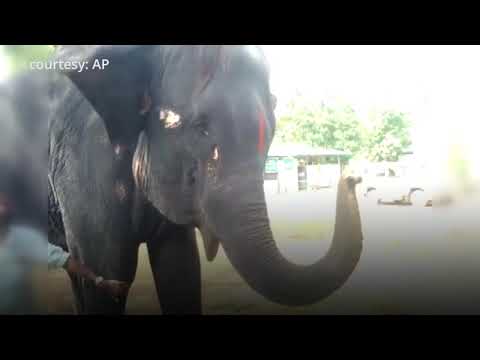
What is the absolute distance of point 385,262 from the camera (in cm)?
296

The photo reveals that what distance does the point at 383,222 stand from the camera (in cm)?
296

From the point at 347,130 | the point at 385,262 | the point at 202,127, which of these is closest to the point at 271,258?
the point at 202,127

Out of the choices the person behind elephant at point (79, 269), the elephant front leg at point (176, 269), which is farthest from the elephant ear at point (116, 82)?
the person behind elephant at point (79, 269)

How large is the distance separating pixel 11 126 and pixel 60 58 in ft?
1.77

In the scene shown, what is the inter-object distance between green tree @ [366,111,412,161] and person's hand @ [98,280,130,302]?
176cm

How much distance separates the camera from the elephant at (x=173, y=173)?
2.32 metres

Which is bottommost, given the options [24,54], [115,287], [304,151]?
[115,287]

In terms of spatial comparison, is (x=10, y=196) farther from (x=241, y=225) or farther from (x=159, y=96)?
(x=241, y=225)

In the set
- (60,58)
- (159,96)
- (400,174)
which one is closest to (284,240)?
(400,174)

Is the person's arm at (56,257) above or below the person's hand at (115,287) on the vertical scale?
above

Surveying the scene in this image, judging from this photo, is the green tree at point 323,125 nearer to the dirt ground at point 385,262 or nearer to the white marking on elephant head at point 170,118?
the dirt ground at point 385,262

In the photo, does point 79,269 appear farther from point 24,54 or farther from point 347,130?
point 347,130

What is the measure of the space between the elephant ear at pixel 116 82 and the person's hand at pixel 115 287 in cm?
87

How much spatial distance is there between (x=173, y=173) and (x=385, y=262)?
1.48m
